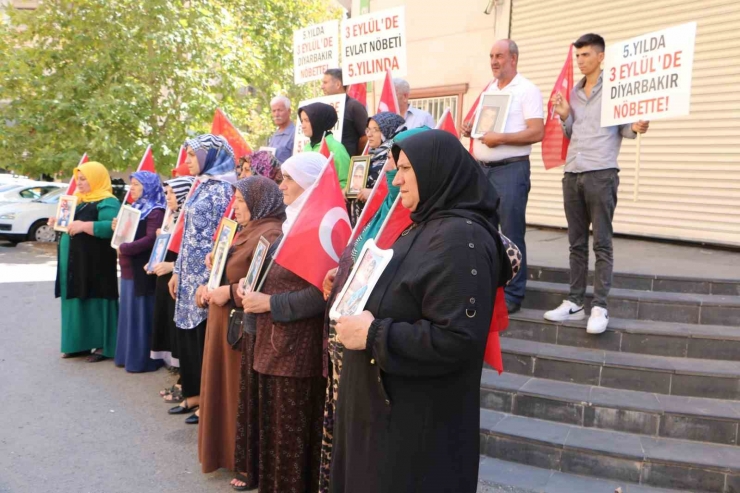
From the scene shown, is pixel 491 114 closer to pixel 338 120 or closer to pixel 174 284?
pixel 338 120

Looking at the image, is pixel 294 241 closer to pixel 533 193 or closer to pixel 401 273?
pixel 401 273

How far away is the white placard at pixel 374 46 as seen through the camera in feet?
23.2

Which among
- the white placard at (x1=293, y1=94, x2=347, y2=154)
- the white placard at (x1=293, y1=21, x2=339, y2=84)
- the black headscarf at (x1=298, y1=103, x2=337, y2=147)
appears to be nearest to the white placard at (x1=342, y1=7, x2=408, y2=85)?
the white placard at (x1=293, y1=21, x2=339, y2=84)

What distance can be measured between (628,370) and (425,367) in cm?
278

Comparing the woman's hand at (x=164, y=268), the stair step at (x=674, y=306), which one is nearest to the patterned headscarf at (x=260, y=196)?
the woman's hand at (x=164, y=268)

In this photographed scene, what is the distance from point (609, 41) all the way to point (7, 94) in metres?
12.7

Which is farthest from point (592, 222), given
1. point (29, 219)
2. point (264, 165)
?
point (29, 219)

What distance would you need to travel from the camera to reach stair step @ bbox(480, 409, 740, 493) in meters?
3.82

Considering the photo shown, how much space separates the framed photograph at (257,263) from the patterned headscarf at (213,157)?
4.88ft

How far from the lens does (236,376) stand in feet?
13.9

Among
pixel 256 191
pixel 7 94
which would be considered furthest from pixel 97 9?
pixel 256 191

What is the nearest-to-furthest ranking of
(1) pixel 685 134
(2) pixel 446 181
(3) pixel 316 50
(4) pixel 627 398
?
(2) pixel 446 181
(4) pixel 627 398
(1) pixel 685 134
(3) pixel 316 50

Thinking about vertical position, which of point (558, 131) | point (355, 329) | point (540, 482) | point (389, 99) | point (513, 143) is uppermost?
point (389, 99)

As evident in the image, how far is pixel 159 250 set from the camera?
18.8ft
